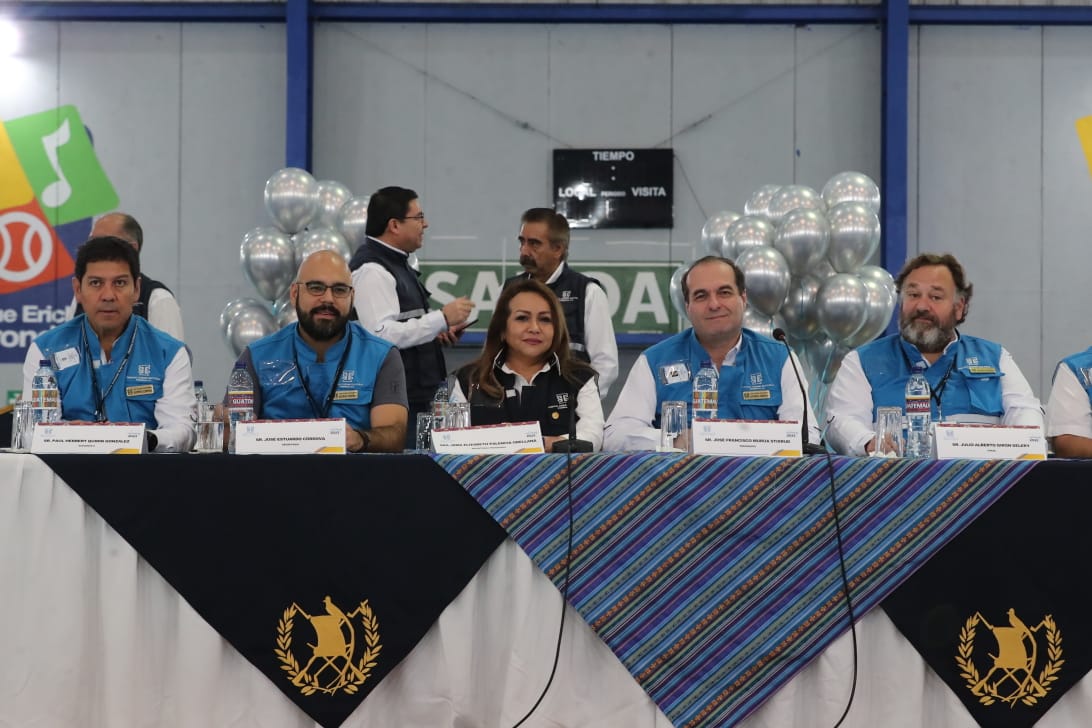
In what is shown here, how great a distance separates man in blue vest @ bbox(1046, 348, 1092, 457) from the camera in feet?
10.7

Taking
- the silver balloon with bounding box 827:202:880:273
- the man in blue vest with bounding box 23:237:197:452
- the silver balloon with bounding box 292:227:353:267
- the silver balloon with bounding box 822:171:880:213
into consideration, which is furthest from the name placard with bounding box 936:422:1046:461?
the silver balloon with bounding box 292:227:353:267

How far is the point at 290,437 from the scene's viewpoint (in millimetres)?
2652

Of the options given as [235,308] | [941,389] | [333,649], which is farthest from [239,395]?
[235,308]

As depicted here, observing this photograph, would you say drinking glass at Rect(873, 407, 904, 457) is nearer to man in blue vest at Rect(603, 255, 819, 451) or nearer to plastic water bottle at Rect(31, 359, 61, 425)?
man in blue vest at Rect(603, 255, 819, 451)

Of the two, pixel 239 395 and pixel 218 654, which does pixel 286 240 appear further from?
pixel 218 654

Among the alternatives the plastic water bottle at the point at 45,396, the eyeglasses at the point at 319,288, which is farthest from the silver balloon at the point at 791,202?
the plastic water bottle at the point at 45,396

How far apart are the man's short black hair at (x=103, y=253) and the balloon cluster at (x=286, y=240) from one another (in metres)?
2.31

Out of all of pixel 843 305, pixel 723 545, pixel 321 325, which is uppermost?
pixel 843 305

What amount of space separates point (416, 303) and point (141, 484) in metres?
2.06

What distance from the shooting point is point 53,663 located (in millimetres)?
2441

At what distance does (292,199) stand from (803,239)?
8.46 feet

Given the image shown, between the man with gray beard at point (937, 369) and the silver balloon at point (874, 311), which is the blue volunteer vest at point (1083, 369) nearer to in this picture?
the man with gray beard at point (937, 369)

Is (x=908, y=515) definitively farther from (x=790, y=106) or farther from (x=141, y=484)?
(x=790, y=106)

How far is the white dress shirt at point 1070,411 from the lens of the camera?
3.26 m
